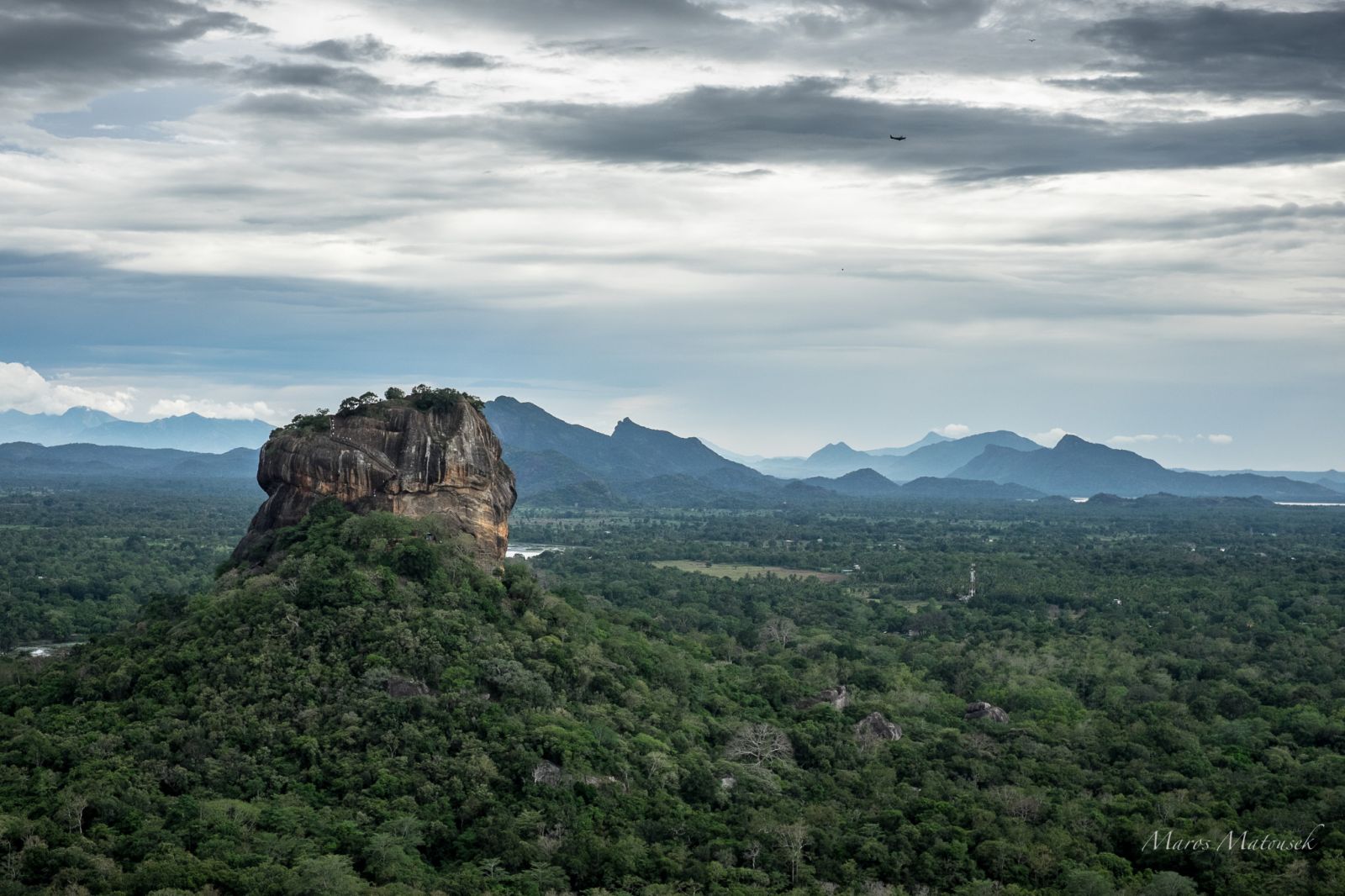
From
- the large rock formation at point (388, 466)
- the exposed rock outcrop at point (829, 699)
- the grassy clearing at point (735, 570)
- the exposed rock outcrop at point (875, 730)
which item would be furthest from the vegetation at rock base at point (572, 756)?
the grassy clearing at point (735, 570)

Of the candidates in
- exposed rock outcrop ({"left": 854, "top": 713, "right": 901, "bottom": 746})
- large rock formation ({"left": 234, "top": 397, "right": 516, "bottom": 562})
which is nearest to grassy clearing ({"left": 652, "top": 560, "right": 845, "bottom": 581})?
exposed rock outcrop ({"left": 854, "top": 713, "right": 901, "bottom": 746})

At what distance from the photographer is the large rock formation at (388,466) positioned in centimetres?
4541

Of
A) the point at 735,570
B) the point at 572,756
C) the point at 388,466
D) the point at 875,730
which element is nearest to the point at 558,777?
the point at 572,756

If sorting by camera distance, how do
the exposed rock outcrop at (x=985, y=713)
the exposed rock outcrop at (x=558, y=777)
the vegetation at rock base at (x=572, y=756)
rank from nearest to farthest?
the vegetation at rock base at (x=572, y=756)
the exposed rock outcrop at (x=558, y=777)
the exposed rock outcrop at (x=985, y=713)

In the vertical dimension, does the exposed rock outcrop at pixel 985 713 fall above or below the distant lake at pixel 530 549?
below

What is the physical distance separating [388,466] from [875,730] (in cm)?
1995

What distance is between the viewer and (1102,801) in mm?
37250

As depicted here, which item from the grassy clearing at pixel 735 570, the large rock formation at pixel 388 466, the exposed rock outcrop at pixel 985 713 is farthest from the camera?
the grassy clearing at pixel 735 570

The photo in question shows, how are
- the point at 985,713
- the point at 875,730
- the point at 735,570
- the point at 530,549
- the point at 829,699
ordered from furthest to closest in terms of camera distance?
the point at 530,549, the point at 735,570, the point at 985,713, the point at 829,699, the point at 875,730

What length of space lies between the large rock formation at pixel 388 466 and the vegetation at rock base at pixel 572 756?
1.43 m

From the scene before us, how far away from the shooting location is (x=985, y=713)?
157 ft

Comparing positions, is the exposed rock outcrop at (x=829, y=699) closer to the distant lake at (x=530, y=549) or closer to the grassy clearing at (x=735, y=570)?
the grassy clearing at (x=735, y=570)

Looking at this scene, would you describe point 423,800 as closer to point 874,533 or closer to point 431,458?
point 431,458

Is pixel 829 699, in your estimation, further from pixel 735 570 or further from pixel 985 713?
pixel 735 570
